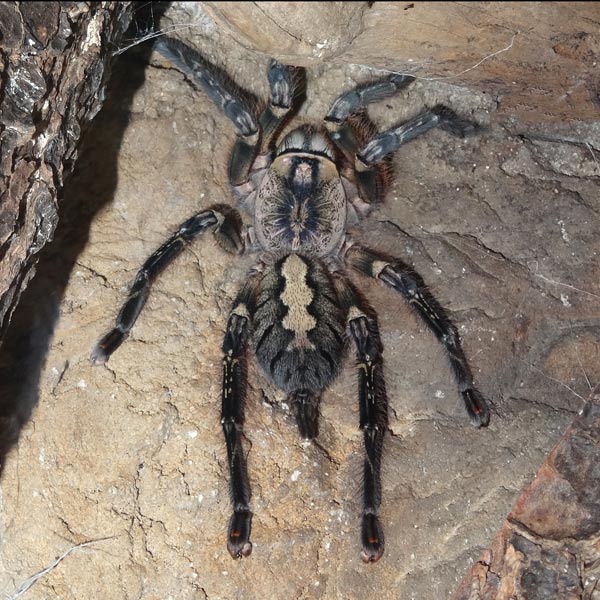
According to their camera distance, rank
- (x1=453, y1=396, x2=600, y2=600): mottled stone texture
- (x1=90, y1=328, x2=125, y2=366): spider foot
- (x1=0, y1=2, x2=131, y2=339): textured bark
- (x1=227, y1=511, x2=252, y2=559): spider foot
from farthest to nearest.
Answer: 1. (x1=90, y1=328, x2=125, y2=366): spider foot
2. (x1=227, y1=511, x2=252, y2=559): spider foot
3. (x1=453, y1=396, x2=600, y2=600): mottled stone texture
4. (x1=0, y1=2, x2=131, y2=339): textured bark

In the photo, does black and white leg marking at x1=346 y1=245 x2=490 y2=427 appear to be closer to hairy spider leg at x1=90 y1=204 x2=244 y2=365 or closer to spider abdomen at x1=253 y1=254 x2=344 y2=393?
spider abdomen at x1=253 y1=254 x2=344 y2=393

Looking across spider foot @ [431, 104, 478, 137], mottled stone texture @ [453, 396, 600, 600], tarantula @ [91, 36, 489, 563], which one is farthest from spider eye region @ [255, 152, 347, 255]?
mottled stone texture @ [453, 396, 600, 600]

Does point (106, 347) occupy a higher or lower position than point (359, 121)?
lower

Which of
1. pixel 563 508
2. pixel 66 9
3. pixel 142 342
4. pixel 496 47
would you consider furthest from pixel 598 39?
pixel 142 342

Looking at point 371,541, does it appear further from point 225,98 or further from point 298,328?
point 225,98

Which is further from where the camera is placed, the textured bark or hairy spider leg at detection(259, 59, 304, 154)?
hairy spider leg at detection(259, 59, 304, 154)

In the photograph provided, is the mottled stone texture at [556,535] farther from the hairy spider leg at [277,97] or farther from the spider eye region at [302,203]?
the hairy spider leg at [277,97]

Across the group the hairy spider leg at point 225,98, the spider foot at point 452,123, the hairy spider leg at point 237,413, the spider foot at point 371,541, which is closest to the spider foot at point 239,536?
the hairy spider leg at point 237,413

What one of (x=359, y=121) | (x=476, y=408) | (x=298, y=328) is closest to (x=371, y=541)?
(x=476, y=408)
